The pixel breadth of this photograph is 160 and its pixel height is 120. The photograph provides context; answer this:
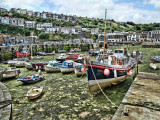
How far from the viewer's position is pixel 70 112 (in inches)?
353

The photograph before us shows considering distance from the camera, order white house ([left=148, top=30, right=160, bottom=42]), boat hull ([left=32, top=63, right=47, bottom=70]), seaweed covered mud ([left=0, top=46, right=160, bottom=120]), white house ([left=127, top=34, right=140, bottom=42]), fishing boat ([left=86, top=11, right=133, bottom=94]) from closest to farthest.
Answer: seaweed covered mud ([left=0, top=46, right=160, bottom=120])
fishing boat ([left=86, top=11, right=133, bottom=94])
boat hull ([left=32, top=63, right=47, bottom=70])
white house ([left=148, top=30, right=160, bottom=42])
white house ([left=127, top=34, right=140, bottom=42])

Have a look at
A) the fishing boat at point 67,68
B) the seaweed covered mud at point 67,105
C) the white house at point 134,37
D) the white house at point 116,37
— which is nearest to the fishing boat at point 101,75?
the seaweed covered mud at point 67,105

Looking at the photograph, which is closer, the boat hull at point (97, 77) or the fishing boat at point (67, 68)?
the boat hull at point (97, 77)

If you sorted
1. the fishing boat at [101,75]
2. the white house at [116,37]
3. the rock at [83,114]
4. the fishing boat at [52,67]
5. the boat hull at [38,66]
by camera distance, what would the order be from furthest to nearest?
the white house at [116,37], the boat hull at [38,66], the fishing boat at [52,67], the fishing boat at [101,75], the rock at [83,114]

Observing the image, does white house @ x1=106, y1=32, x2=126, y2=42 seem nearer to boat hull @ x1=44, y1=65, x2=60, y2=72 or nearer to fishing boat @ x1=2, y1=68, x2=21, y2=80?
boat hull @ x1=44, y1=65, x2=60, y2=72

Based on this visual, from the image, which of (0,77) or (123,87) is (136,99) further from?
(0,77)

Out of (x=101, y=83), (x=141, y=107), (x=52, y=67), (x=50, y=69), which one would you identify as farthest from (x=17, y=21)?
(x=141, y=107)

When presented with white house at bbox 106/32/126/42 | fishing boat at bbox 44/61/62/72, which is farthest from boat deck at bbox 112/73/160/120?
white house at bbox 106/32/126/42

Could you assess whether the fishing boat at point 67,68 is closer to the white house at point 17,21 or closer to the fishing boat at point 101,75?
the fishing boat at point 101,75

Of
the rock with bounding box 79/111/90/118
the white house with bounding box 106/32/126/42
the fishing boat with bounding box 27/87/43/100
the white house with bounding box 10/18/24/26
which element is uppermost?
the white house with bounding box 10/18/24/26

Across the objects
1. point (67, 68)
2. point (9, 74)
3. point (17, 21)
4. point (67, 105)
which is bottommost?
point (67, 105)

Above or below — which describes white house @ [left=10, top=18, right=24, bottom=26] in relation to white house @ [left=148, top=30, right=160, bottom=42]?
above

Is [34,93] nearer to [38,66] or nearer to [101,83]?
[101,83]

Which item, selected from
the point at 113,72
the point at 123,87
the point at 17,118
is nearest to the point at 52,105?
the point at 17,118
